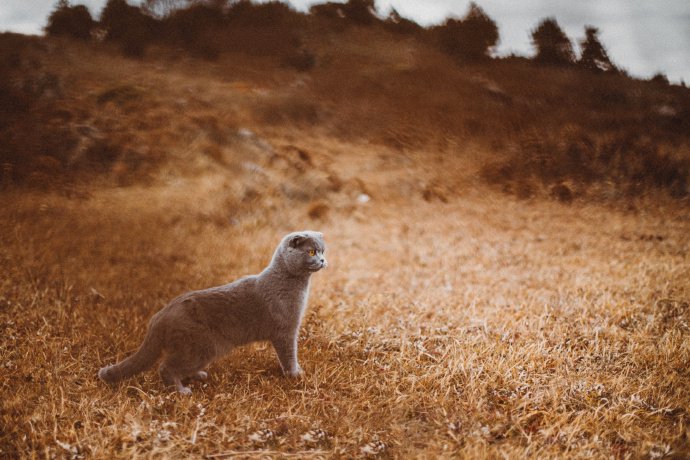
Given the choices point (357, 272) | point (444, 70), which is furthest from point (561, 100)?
point (357, 272)

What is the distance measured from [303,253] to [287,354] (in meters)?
0.97

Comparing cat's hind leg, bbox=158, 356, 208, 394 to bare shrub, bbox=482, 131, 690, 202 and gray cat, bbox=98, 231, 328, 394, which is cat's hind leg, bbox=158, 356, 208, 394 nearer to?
gray cat, bbox=98, 231, 328, 394

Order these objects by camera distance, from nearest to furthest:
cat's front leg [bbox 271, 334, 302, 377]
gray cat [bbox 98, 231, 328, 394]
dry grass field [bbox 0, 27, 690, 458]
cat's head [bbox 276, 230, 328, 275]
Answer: dry grass field [bbox 0, 27, 690, 458]
gray cat [bbox 98, 231, 328, 394]
cat's head [bbox 276, 230, 328, 275]
cat's front leg [bbox 271, 334, 302, 377]

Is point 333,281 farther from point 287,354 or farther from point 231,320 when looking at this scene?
point 231,320

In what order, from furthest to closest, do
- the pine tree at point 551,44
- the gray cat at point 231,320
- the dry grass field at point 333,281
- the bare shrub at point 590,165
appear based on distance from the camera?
the bare shrub at point 590,165 → the pine tree at point 551,44 → the gray cat at point 231,320 → the dry grass field at point 333,281

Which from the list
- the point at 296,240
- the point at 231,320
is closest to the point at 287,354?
the point at 231,320

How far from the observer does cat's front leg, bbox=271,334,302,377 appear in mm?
3785

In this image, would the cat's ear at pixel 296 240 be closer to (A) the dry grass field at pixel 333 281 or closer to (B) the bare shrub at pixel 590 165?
(A) the dry grass field at pixel 333 281

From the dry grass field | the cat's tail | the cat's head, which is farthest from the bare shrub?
the cat's tail

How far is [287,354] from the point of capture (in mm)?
3803

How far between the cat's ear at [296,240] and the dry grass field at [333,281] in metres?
1.24

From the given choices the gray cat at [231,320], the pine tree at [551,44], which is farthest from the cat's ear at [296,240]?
the pine tree at [551,44]

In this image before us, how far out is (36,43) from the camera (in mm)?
7184

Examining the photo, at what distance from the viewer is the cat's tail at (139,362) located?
3.38 m
